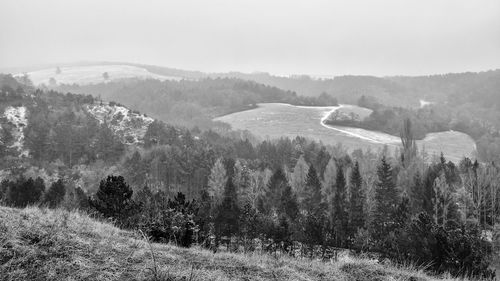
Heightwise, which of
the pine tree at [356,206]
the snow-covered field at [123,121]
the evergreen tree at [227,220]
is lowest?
the pine tree at [356,206]

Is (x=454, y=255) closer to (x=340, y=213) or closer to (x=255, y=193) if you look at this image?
(x=340, y=213)

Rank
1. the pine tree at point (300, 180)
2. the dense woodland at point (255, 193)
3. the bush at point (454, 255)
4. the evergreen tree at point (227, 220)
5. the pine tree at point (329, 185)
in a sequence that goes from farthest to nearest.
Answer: the pine tree at point (300, 180)
the pine tree at point (329, 185)
the evergreen tree at point (227, 220)
the dense woodland at point (255, 193)
the bush at point (454, 255)

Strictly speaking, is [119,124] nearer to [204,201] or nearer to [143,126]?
[143,126]

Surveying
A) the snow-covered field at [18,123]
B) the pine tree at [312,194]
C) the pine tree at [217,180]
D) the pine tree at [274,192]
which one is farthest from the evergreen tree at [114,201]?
the snow-covered field at [18,123]

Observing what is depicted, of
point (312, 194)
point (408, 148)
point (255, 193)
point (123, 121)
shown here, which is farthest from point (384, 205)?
point (123, 121)

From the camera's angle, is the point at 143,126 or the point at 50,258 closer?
the point at 50,258

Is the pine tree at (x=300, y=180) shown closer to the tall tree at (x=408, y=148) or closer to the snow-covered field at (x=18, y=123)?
the tall tree at (x=408, y=148)

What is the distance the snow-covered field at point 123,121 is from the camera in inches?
5256

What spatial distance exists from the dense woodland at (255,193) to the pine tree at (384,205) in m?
0.22

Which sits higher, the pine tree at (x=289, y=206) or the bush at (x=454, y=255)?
the bush at (x=454, y=255)

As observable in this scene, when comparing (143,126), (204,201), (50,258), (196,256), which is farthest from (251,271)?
(143,126)

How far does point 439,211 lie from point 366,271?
2219 inches

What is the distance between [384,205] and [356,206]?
172 inches

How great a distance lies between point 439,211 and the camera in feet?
194
